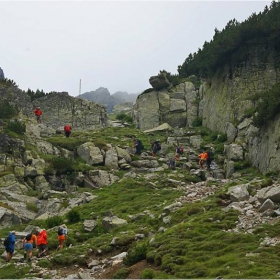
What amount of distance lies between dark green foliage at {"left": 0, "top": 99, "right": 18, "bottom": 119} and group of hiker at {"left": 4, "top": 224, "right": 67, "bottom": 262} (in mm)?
23114

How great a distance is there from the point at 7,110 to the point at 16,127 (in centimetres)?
424

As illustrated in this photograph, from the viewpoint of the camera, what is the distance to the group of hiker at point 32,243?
72.1 feet

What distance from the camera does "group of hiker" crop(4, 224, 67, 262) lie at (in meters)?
22.0

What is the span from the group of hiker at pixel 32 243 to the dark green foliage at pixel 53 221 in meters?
3.13

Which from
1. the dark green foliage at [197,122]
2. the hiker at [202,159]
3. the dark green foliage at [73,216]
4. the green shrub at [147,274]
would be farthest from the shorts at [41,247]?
the dark green foliage at [197,122]

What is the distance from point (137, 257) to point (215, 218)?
522 centimetres

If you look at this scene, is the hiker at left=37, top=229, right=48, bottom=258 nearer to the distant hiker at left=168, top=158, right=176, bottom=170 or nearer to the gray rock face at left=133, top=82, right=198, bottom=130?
the distant hiker at left=168, top=158, right=176, bottom=170

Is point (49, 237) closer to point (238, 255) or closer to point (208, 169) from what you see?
point (238, 255)

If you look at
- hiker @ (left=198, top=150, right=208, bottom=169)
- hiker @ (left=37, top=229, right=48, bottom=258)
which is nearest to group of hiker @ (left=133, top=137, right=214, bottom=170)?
hiker @ (left=198, top=150, right=208, bottom=169)

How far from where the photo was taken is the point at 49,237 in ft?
81.3

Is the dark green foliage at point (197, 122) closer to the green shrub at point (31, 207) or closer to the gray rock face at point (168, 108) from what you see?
the gray rock face at point (168, 108)

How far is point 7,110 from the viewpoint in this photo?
45.1m

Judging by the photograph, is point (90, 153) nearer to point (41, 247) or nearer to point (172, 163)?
point (172, 163)

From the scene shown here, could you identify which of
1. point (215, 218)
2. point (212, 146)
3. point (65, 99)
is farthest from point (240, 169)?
point (65, 99)
